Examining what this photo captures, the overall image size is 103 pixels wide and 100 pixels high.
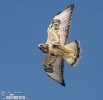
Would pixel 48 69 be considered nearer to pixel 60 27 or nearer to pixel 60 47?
pixel 60 47

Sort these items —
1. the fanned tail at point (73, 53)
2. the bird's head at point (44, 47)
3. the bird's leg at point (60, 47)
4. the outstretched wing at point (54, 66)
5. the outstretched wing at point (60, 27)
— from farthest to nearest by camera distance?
the outstretched wing at point (60, 27) < the outstretched wing at point (54, 66) < the bird's head at point (44, 47) < the bird's leg at point (60, 47) < the fanned tail at point (73, 53)

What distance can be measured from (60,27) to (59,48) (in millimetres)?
1013

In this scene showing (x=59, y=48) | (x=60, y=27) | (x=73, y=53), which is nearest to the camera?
(x=73, y=53)

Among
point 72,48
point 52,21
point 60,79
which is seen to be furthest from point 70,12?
point 60,79

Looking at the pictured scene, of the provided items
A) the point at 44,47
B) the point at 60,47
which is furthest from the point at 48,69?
the point at 60,47

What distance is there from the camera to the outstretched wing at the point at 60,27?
32.4 ft

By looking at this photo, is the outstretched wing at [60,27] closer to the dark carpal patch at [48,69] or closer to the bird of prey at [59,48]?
the bird of prey at [59,48]

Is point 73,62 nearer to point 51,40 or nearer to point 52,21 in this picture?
point 51,40

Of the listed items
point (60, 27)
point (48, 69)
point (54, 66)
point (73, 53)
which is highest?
point (60, 27)

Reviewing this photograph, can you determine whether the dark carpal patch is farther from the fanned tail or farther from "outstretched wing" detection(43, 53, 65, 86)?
the fanned tail

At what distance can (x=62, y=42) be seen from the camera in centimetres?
974

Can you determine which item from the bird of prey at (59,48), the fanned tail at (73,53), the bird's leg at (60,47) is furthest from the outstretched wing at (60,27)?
→ the fanned tail at (73,53)

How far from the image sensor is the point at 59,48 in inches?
374

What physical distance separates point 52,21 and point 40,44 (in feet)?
3.65
